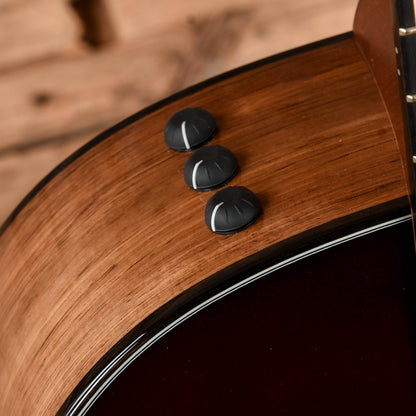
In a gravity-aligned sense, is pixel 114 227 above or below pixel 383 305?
above

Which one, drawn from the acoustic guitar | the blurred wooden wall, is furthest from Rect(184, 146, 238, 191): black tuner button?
the blurred wooden wall

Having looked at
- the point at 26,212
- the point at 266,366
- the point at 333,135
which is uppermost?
the point at 26,212

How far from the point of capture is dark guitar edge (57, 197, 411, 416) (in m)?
0.62

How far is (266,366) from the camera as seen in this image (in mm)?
710

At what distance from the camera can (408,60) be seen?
564 mm

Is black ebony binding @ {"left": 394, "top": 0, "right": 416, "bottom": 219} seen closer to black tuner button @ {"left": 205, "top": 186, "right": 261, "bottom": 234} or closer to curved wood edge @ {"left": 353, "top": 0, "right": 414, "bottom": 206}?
curved wood edge @ {"left": 353, "top": 0, "right": 414, "bottom": 206}

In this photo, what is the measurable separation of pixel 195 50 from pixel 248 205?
0.87 m

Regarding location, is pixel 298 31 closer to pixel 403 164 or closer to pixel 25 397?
pixel 403 164

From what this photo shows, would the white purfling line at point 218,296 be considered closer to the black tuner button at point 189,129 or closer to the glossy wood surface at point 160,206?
the glossy wood surface at point 160,206

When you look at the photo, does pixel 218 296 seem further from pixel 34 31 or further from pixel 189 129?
pixel 34 31

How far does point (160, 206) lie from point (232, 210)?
0.11 metres

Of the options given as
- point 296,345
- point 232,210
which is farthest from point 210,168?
point 296,345

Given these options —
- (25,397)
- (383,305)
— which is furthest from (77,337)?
(383,305)

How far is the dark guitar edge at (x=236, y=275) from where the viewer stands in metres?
0.62
